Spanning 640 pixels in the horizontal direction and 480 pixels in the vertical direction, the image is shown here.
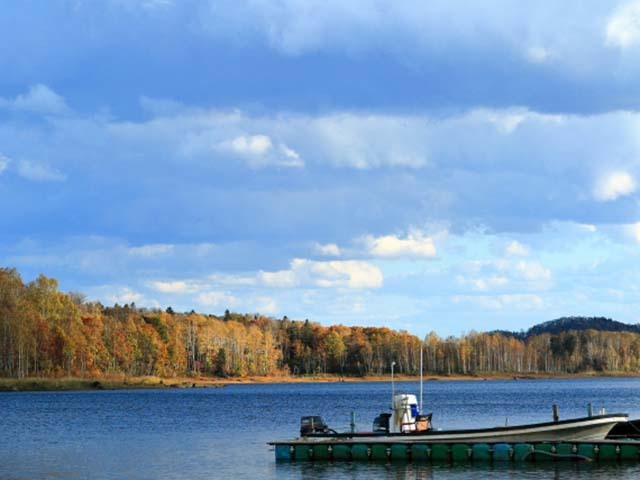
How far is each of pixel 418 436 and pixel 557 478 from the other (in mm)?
8175

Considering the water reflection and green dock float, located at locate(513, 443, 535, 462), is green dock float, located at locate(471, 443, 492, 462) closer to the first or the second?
the water reflection

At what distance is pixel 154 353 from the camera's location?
635 feet

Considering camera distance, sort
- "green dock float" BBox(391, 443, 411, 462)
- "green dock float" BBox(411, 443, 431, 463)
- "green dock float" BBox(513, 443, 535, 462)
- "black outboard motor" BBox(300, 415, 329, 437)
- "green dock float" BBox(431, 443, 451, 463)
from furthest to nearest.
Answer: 1. "black outboard motor" BBox(300, 415, 329, 437)
2. "green dock float" BBox(391, 443, 411, 462)
3. "green dock float" BBox(411, 443, 431, 463)
4. "green dock float" BBox(431, 443, 451, 463)
5. "green dock float" BBox(513, 443, 535, 462)

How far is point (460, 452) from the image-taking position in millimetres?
47000

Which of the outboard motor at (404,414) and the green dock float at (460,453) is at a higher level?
the outboard motor at (404,414)

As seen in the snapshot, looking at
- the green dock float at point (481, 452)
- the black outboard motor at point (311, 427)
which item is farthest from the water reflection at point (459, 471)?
the black outboard motor at point (311, 427)

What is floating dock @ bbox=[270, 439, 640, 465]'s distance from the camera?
45.6 metres

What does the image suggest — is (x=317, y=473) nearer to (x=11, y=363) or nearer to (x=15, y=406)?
(x=15, y=406)

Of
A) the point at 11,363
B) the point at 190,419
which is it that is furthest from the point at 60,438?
the point at 11,363

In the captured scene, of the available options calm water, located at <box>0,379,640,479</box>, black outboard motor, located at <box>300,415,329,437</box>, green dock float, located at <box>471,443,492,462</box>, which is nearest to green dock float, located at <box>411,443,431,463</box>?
calm water, located at <box>0,379,640,479</box>

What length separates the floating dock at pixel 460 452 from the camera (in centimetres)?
4562

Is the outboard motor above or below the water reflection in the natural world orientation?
above

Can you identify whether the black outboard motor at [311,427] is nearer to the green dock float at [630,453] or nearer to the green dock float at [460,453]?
the green dock float at [460,453]

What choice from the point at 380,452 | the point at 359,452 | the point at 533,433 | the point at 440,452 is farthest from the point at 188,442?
the point at 533,433
